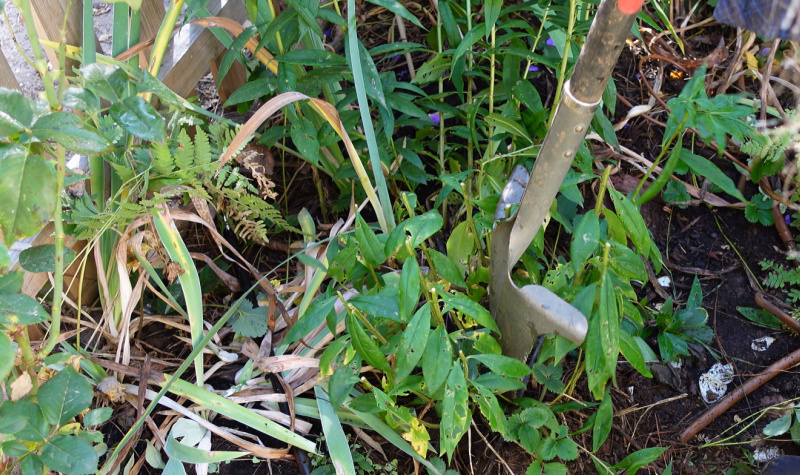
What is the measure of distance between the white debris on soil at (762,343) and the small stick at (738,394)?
0.18 feet

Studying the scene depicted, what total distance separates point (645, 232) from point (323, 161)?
85 centimetres

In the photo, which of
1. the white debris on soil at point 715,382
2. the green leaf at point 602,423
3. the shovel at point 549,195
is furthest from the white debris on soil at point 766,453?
the shovel at point 549,195

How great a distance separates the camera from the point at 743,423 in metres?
1.43

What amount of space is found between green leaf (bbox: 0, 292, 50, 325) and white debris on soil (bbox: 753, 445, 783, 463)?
1.44 metres

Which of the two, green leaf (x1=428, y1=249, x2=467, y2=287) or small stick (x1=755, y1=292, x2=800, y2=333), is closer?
green leaf (x1=428, y1=249, x2=467, y2=287)

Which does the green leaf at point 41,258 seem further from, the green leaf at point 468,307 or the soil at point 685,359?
the green leaf at point 468,307

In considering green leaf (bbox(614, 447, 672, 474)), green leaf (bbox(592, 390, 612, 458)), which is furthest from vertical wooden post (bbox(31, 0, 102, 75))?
green leaf (bbox(614, 447, 672, 474))

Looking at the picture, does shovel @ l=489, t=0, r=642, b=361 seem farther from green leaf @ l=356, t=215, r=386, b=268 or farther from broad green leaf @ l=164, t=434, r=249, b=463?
broad green leaf @ l=164, t=434, r=249, b=463

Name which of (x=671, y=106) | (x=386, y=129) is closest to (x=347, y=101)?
(x=386, y=129)

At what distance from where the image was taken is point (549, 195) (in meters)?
0.97

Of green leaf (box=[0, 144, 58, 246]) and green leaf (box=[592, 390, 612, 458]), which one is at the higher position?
green leaf (box=[0, 144, 58, 246])

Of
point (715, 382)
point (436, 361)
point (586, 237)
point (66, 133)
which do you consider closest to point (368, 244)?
point (436, 361)

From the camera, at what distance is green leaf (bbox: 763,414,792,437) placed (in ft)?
4.34

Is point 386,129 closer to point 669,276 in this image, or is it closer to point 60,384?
point 60,384
